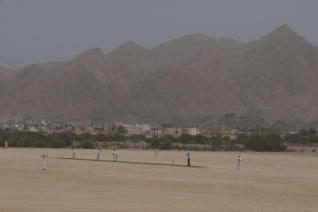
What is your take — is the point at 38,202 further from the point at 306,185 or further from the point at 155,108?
the point at 155,108

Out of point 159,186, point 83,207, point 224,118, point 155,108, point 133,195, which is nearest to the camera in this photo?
point 83,207

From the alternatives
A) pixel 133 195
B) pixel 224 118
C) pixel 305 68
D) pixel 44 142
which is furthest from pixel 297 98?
pixel 133 195

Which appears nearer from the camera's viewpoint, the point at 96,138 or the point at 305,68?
the point at 96,138

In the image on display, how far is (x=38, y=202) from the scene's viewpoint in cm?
1983

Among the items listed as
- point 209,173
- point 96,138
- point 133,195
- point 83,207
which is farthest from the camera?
point 96,138

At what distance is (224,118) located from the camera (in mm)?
181750

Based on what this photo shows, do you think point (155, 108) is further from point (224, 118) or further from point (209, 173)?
point (209, 173)

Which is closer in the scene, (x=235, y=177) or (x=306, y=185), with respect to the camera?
(x=306, y=185)

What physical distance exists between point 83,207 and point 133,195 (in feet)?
13.5

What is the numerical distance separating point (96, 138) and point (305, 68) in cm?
10472

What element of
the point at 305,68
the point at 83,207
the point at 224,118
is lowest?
the point at 83,207

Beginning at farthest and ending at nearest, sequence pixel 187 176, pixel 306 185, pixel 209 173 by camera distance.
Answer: pixel 209 173 → pixel 187 176 → pixel 306 185

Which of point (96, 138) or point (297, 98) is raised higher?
point (297, 98)

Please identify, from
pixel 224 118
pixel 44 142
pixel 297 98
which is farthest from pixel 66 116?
pixel 44 142
